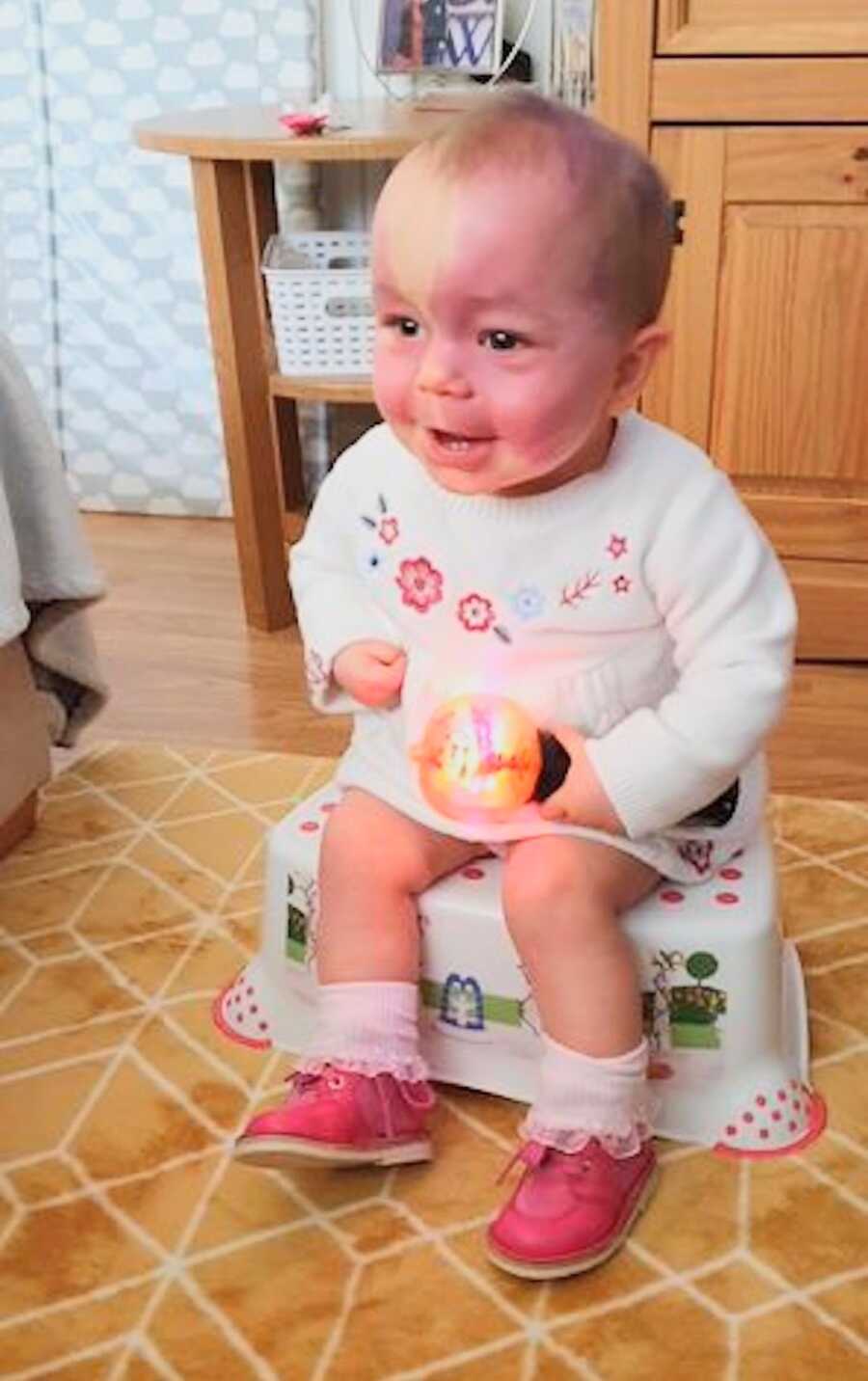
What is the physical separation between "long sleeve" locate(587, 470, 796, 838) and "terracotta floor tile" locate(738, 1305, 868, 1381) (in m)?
0.32

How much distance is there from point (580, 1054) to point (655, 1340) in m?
0.18

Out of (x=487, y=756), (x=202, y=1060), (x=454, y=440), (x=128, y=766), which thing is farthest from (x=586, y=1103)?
(x=128, y=766)

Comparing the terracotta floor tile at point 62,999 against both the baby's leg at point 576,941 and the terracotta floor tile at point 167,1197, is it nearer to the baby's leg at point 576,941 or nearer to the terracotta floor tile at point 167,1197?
the terracotta floor tile at point 167,1197

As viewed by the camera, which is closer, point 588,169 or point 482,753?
point 588,169

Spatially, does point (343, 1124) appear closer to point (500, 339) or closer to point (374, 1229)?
point (374, 1229)

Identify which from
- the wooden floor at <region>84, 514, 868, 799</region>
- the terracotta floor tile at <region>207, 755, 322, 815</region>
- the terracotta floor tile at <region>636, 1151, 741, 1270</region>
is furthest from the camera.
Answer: the wooden floor at <region>84, 514, 868, 799</region>

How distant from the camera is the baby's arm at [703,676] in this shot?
1.02 metres

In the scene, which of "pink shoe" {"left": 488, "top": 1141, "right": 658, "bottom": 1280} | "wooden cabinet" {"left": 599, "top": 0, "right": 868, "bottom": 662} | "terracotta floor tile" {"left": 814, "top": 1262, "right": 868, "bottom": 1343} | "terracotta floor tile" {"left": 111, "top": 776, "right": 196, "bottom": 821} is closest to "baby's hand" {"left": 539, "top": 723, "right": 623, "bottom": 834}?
"pink shoe" {"left": 488, "top": 1141, "right": 658, "bottom": 1280}

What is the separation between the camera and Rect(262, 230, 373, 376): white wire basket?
1.92 meters

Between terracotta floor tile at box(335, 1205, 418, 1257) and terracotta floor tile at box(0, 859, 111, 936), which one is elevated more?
terracotta floor tile at box(335, 1205, 418, 1257)

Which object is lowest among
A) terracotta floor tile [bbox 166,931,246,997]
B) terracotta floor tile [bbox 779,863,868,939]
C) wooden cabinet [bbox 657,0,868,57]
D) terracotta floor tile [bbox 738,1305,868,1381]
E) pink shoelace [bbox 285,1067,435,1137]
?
terracotta floor tile [bbox 779,863,868,939]

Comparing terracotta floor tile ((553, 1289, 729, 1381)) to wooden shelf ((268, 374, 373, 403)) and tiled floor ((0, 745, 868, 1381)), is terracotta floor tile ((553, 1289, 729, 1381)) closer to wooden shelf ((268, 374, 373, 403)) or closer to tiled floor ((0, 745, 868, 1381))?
tiled floor ((0, 745, 868, 1381))

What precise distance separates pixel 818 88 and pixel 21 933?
47.1 inches

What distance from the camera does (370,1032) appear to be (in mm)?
1085
